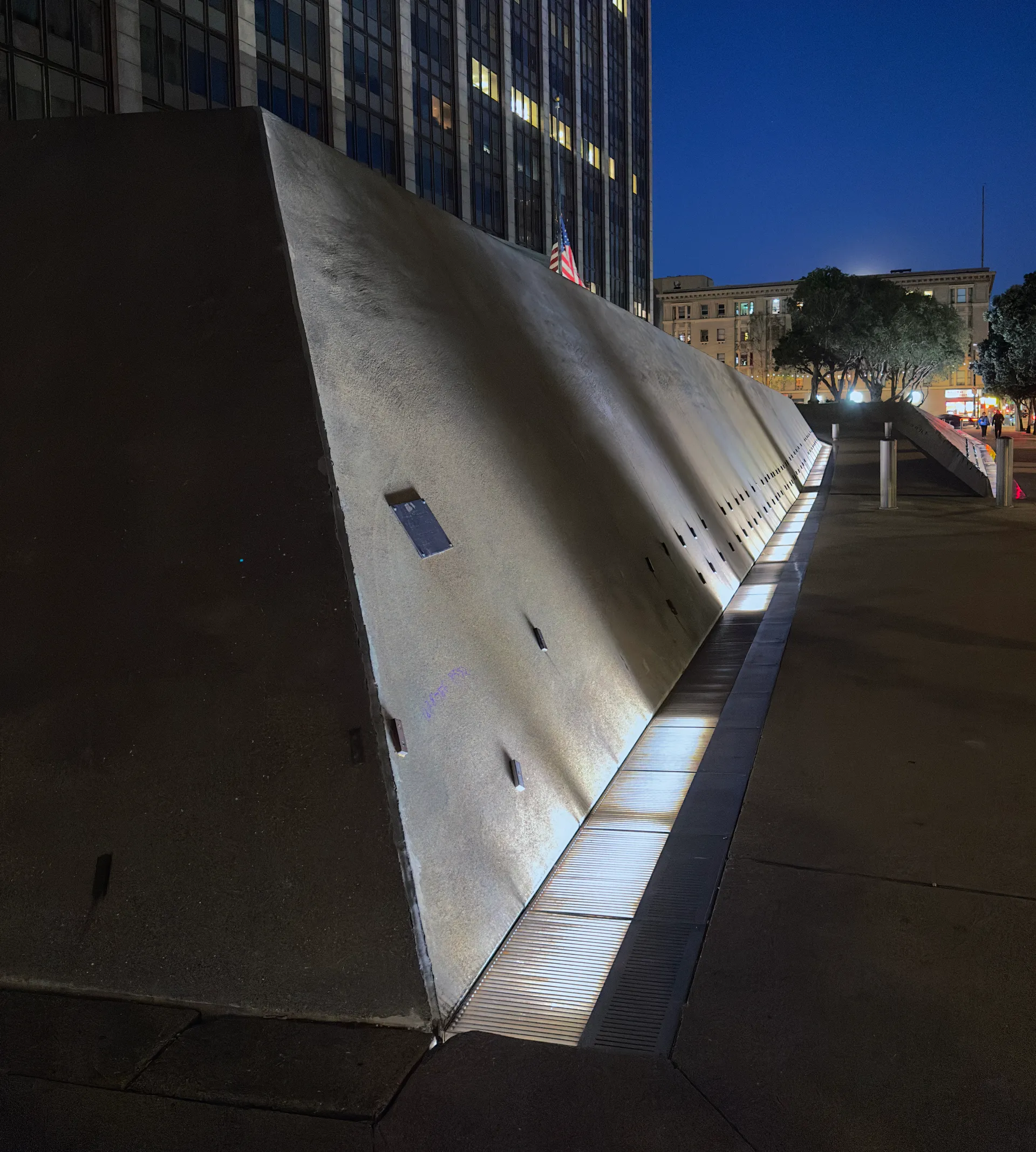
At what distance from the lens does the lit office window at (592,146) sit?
211ft

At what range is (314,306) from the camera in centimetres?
381

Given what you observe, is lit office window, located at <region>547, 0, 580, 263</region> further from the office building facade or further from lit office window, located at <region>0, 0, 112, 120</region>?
lit office window, located at <region>0, 0, 112, 120</region>

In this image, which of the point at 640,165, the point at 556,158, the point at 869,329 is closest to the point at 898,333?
the point at 869,329

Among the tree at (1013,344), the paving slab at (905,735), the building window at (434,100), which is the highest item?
the building window at (434,100)

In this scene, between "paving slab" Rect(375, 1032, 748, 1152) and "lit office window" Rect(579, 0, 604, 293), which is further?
"lit office window" Rect(579, 0, 604, 293)

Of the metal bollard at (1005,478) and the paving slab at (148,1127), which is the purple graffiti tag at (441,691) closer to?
the paving slab at (148,1127)

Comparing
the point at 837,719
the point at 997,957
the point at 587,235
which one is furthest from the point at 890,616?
the point at 587,235

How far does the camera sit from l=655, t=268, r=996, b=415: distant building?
120 m

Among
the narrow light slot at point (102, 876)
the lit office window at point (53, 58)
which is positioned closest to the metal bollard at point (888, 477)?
the narrow light slot at point (102, 876)

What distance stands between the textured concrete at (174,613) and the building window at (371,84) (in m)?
38.0

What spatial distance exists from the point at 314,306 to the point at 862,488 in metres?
17.5

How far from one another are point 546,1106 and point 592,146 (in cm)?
7077

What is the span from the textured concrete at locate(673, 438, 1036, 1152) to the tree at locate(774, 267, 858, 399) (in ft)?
233

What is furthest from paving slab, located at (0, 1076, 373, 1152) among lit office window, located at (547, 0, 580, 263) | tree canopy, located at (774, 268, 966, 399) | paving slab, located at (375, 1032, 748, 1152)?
tree canopy, located at (774, 268, 966, 399)
